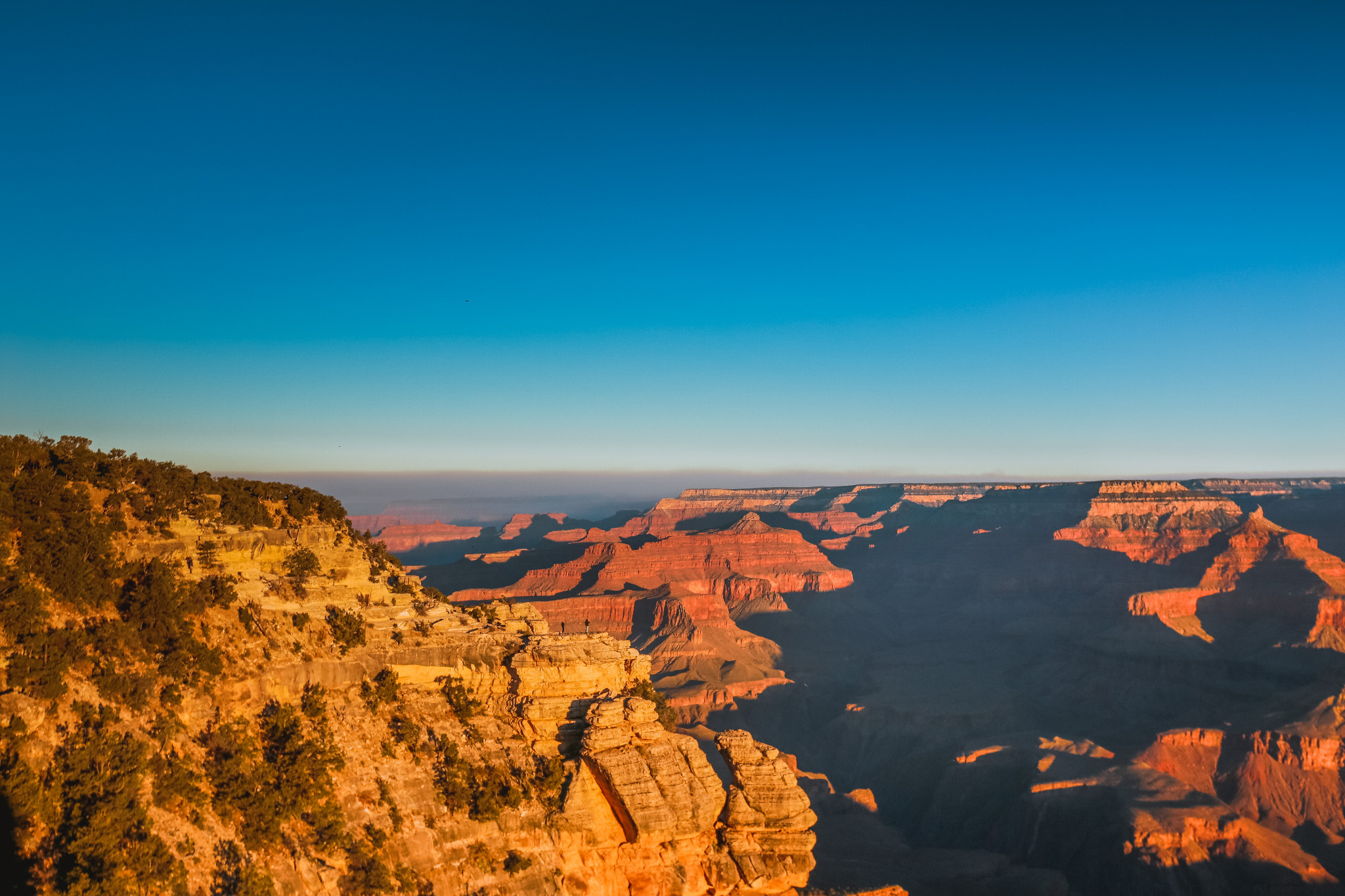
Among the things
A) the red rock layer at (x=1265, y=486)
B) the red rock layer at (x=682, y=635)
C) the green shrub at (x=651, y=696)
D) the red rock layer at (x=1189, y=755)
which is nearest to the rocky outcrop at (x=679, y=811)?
the green shrub at (x=651, y=696)

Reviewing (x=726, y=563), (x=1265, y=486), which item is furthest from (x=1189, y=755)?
(x=1265, y=486)

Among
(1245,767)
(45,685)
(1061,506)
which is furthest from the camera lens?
(1061,506)

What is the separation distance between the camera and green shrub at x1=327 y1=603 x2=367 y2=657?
77.6 feet

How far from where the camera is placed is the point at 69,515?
22.0 meters

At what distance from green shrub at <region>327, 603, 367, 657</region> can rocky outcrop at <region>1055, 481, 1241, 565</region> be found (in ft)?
518

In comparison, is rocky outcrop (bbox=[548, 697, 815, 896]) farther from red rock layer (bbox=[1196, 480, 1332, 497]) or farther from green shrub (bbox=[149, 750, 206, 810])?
red rock layer (bbox=[1196, 480, 1332, 497])

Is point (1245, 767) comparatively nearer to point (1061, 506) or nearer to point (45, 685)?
point (45, 685)

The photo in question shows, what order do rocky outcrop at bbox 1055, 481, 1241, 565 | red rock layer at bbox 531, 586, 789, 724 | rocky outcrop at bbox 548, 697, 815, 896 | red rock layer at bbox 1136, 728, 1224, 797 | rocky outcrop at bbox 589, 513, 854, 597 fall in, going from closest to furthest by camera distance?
1. rocky outcrop at bbox 548, 697, 815, 896
2. red rock layer at bbox 1136, 728, 1224, 797
3. red rock layer at bbox 531, 586, 789, 724
4. rocky outcrop at bbox 589, 513, 854, 597
5. rocky outcrop at bbox 1055, 481, 1241, 565

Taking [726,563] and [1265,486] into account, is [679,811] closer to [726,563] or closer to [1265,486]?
[726,563]

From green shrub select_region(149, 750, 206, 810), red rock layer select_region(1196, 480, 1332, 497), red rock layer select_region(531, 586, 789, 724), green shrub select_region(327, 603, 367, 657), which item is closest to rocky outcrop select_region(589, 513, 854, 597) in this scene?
red rock layer select_region(531, 586, 789, 724)

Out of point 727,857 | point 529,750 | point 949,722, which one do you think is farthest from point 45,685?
point 949,722

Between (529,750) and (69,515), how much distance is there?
15010 mm

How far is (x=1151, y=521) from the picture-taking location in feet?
522

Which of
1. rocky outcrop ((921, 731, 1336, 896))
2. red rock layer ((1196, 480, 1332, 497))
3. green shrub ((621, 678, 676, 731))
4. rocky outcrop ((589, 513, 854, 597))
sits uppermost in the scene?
red rock layer ((1196, 480, 1332, 497))
